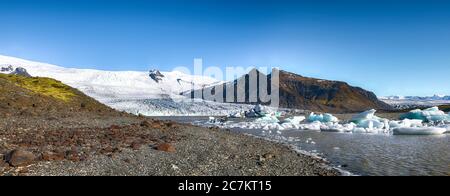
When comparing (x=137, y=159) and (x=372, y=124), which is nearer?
(x=137, y=159)

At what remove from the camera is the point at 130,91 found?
404ft

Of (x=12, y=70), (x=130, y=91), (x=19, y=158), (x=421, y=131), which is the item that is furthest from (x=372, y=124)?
(x=12, y=70)

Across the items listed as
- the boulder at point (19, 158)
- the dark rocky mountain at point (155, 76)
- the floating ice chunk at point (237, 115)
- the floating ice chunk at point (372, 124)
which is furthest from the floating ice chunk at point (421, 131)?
the dark rocky mountain at point (155, 76)

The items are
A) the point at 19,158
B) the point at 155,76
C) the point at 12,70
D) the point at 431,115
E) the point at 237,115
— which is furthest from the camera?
the point at 155,76

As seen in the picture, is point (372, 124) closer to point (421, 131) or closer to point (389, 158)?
point (421, 131)

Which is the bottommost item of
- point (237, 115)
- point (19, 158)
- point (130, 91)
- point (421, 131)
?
point (19, 158)

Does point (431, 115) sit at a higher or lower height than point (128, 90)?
lower

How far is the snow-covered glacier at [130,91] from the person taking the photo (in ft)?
313

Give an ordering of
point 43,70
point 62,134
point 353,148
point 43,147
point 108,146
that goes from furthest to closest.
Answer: point 43,70, point 353,148, point 62,134, point 108,146, point 43,147

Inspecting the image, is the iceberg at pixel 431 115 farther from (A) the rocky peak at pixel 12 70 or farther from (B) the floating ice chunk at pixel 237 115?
(A) the rocky peak at pixel 12 70
